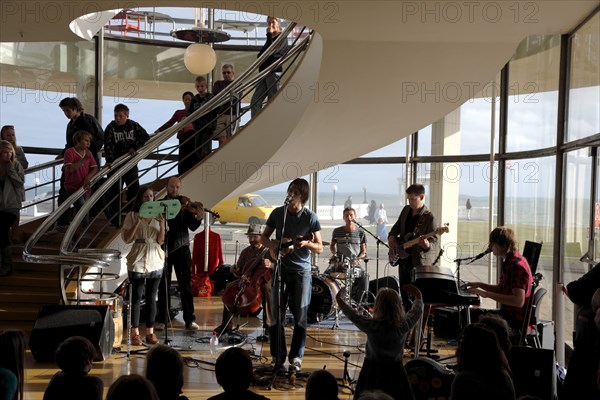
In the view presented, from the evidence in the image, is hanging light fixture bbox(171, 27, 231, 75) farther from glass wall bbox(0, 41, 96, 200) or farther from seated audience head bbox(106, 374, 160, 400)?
seated audience head bbox(106, 374, 160, 400)

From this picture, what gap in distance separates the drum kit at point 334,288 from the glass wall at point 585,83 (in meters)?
3.14

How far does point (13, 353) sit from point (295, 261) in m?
2.84

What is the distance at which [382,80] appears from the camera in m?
8.00

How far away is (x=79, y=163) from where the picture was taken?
25.6 ft

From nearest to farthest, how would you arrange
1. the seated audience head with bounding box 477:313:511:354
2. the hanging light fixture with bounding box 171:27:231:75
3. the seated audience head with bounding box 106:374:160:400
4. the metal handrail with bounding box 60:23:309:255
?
1. the seated audience head with bounding box 106:374:160:400
2. the seated audience head with bounding box 477:313:511:354
3. the metal handrail with bounding box 60:23:309:255
4. the hanging light fixture with bounding box 171:27:231:75

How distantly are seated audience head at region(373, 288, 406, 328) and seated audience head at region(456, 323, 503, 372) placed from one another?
27.5 inches

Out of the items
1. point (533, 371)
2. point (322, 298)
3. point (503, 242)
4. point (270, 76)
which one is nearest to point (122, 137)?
point (270, 76)

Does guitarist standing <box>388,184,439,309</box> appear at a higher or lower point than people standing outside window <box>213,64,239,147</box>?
lower

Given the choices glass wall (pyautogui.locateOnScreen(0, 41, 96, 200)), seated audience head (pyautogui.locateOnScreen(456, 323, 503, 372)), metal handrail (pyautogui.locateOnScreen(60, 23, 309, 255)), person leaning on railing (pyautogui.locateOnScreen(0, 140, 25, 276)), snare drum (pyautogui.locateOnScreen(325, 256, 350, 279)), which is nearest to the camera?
seated audience head (pyautogui.locateOnScreen(456, 323, 503, 372))

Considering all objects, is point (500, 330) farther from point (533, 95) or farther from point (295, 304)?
point (533, 95)

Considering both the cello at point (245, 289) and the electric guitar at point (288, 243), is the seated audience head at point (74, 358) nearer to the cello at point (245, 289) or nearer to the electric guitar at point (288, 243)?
the electric guitar at point (288, 243)

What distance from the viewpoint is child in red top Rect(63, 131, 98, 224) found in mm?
7762

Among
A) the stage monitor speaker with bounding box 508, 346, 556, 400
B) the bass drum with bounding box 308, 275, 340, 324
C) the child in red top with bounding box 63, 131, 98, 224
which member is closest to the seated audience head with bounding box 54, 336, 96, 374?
the stage monitor speaker with bounding box 508, 346, 556, 400

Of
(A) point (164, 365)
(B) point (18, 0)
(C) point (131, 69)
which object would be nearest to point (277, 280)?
(A) point (164, 365)
